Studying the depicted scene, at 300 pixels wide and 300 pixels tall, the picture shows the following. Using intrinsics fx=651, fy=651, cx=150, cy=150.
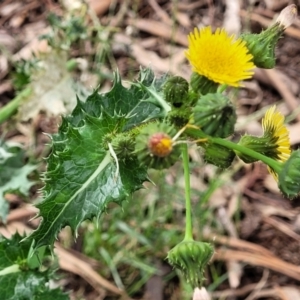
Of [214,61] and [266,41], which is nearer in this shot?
[214,61]

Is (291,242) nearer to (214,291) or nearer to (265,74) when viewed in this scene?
(214,291)

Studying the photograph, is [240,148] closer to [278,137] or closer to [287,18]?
[278,137]

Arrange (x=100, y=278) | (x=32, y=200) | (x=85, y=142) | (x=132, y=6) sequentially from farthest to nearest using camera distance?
1. (x=132, y=6)
2. (x=32, y=200)
3. (x=100, y=278)
4. (x=85, y=142)

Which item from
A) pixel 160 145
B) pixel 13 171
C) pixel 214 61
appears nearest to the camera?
pixel 160 145

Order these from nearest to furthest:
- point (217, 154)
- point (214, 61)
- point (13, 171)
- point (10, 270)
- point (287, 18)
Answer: point (214, 61)
point (217, 154)
point (287, 18)
point (10, 270)
point (13, 171)

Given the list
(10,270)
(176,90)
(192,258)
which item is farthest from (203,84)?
(10,270)

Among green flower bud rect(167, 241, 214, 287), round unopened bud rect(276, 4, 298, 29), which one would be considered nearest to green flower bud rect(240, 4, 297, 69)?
round unopened bud rect(276, 4, 298, 29)

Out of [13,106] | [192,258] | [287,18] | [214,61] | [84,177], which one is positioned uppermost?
[214,61]

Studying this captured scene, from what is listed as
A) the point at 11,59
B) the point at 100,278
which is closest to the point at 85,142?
the point at 100,278
